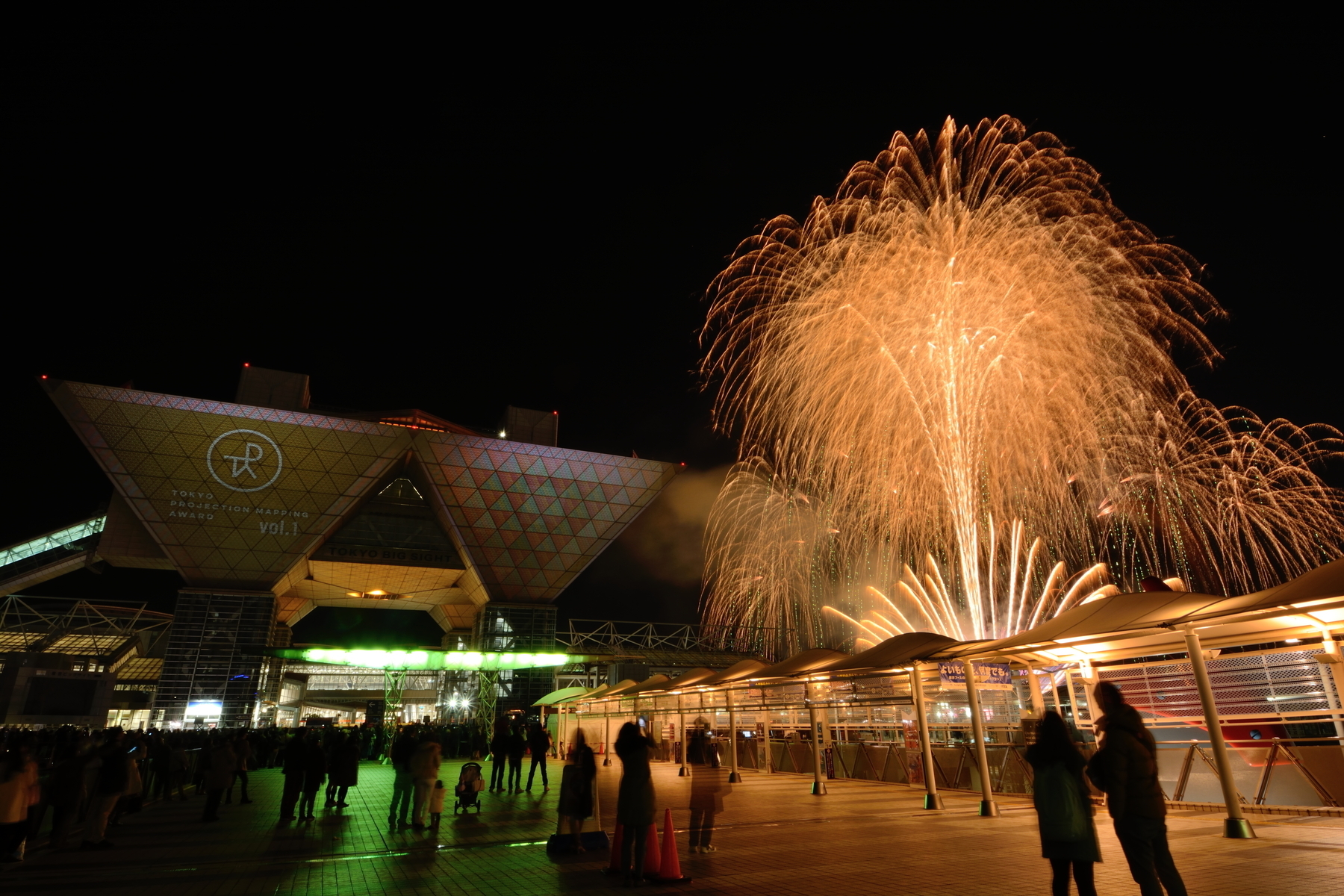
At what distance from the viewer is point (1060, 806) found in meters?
5.12

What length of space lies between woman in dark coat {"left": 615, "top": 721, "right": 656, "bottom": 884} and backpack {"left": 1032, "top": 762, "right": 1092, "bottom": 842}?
342 cm

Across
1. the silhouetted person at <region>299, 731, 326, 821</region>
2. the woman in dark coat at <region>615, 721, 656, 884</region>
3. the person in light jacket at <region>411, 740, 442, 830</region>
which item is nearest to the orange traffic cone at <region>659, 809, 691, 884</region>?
the woman in dark coat at <region>615, 721, 656, 884</region>

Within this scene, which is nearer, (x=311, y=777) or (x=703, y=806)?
(x=703, y=806)

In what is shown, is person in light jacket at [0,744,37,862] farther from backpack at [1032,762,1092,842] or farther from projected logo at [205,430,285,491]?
projected logo at [205,430,285,491]

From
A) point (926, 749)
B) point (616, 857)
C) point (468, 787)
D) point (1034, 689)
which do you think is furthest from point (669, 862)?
point (1034, 689)

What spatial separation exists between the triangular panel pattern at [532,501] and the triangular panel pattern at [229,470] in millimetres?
3705

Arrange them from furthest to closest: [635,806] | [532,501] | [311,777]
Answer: [532,501] < [311,777] < [635,806]

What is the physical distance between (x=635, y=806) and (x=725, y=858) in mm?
2169

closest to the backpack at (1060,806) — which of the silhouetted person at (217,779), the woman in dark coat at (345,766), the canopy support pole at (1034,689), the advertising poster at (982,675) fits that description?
the canopy support pole at (1034,689)

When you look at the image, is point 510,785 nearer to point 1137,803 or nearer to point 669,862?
point 669,862

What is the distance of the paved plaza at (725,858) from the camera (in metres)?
7.09

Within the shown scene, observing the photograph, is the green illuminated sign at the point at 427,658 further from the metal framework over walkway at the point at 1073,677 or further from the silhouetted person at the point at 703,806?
the silhouetted person at the point at 703,806

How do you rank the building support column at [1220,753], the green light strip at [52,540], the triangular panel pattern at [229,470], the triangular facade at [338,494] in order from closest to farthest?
the building support column at [1220,753] < the triangular panel pattern at [229,470] < the triangular facade at [338,494] < the green light strip at [52,540]

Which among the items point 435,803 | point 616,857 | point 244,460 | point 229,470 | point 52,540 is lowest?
point 616,857
